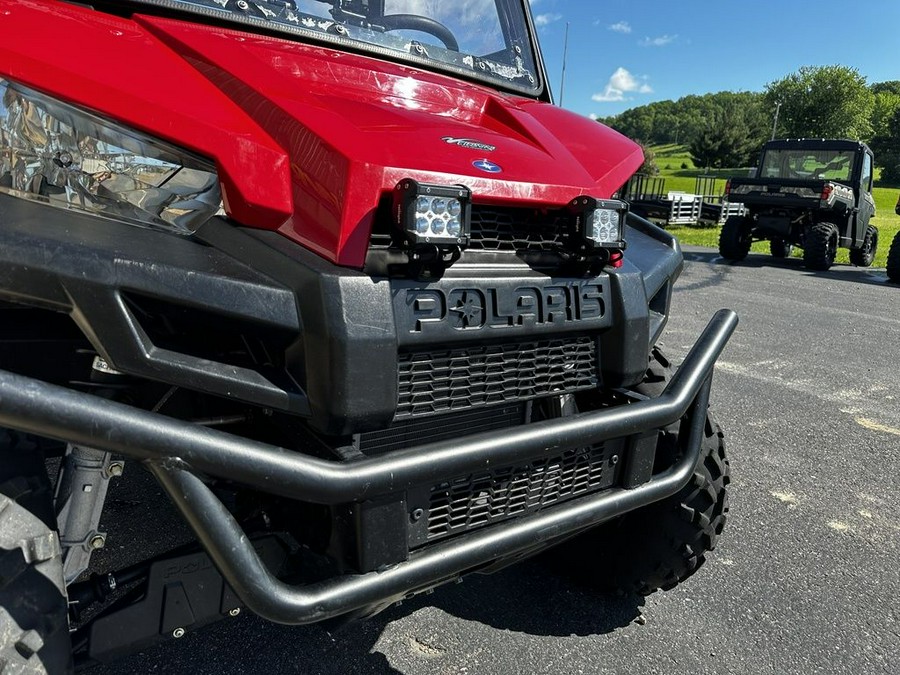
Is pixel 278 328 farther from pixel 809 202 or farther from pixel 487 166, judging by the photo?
pixel 809 202

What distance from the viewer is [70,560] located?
152cm

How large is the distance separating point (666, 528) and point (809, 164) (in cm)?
1338

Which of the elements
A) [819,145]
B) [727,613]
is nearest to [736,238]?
[819,145]

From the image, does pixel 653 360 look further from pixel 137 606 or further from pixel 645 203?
pixel 645 203

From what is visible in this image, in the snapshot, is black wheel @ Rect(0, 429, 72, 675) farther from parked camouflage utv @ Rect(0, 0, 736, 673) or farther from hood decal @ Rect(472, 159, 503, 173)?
hood decal @ Rect(472, 159, 503, 173)

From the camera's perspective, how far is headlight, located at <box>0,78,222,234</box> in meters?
1.34

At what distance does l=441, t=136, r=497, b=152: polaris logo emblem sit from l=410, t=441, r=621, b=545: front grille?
2.41 feet

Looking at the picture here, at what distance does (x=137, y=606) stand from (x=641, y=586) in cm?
150

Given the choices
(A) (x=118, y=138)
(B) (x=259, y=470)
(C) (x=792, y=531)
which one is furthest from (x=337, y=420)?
(C) (x=792, y=531)

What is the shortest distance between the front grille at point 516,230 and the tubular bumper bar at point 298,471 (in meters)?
0.40

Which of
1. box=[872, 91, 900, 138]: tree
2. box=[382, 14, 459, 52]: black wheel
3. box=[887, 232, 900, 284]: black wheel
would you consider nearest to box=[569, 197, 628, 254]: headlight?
box=[382, 14, 459, 52]: black wheel

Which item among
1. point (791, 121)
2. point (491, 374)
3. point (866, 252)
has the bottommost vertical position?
point (866, 252)

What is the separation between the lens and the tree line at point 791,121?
64.1 meters

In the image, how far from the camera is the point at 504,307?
149cm
